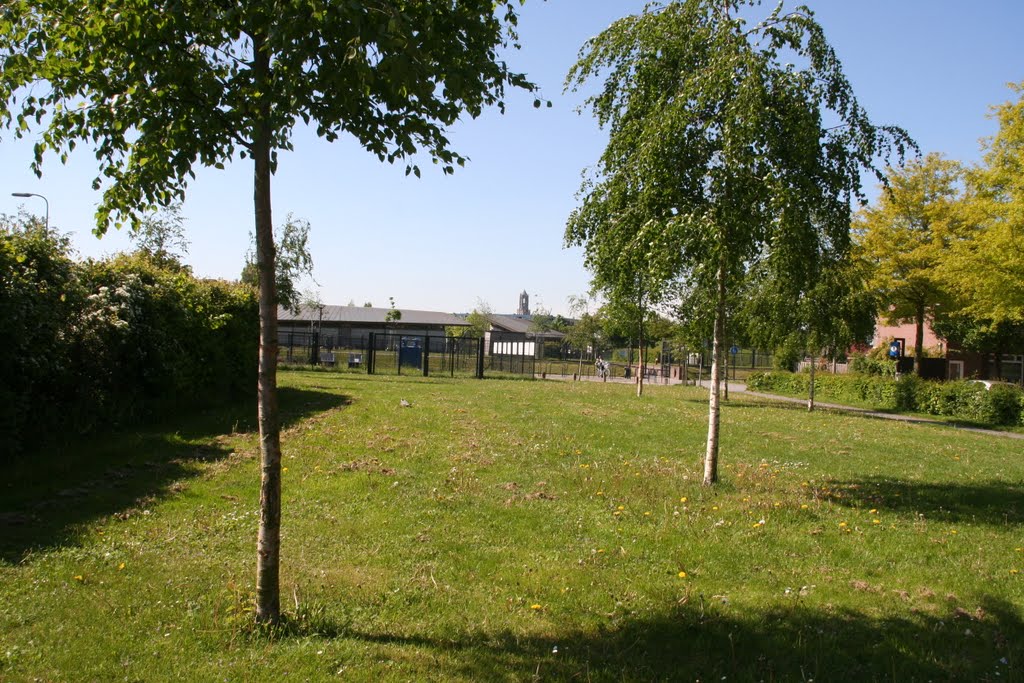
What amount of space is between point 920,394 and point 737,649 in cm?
2623

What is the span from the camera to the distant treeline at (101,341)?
8477mm

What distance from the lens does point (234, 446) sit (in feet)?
33.8

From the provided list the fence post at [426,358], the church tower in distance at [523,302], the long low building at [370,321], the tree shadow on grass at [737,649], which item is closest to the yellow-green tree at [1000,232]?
the tree shadow on grass at [737,649]

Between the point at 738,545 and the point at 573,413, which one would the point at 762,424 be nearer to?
the point at 573,413

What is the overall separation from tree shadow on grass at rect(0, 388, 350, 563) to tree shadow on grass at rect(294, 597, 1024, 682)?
11.4ft

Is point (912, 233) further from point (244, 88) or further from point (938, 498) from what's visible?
point (244, 88)

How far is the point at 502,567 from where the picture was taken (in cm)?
534

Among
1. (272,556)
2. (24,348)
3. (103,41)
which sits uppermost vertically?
(103,41)

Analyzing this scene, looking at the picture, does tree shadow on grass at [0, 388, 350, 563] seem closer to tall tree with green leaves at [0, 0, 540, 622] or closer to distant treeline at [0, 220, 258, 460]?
distant treeline at [0, 220, 258, 460]

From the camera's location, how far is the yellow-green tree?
19125 millimetres

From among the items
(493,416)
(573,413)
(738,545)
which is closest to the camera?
(738,545)

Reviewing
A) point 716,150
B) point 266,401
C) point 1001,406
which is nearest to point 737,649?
point 266,401

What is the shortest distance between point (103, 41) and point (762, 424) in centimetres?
1623

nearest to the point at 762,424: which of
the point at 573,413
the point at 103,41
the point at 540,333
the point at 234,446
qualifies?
the point at 573,413
